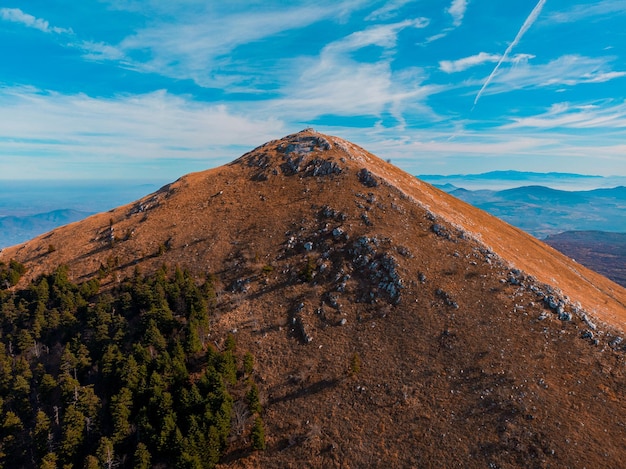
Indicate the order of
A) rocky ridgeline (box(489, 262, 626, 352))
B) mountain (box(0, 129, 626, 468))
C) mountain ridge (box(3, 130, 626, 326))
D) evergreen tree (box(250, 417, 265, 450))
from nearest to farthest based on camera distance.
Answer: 1. mountain (box(0, 129, 626, 468))
2. evergreen tree (box(250, 417, 265, 450))
3. rocky ridgeline (box(489, 262, 626, 352))
4. mountain ridge (box(3, 130, 626, 326))

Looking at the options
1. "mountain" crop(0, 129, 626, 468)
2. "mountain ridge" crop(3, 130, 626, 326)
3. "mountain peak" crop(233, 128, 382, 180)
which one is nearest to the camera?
"mountain" crop(0, 129, 626, 468)

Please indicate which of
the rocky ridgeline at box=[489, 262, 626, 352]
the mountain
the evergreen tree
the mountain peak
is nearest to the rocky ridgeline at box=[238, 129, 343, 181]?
the mountain peak

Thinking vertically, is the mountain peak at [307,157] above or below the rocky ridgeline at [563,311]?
above

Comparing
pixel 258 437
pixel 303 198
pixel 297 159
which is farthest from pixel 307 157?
pixel 258 437

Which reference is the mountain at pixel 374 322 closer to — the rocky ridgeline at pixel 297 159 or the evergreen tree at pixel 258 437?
the evergreen tree at pixel 258 437

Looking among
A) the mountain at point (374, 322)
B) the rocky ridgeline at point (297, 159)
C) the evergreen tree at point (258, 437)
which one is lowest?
the evergreen tree at point (258, 437)

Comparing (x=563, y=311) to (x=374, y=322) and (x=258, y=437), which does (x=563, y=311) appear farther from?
(x=258, y=437)

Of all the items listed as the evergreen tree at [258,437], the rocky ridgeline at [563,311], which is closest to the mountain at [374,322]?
the rocky ridgeline at [563,311]

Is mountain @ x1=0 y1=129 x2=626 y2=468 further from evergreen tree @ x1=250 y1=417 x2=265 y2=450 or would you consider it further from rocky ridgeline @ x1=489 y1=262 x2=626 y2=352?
evergreen tree @ x1=250 y1=417 x2=265 y2=450

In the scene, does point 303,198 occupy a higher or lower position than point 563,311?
higher
